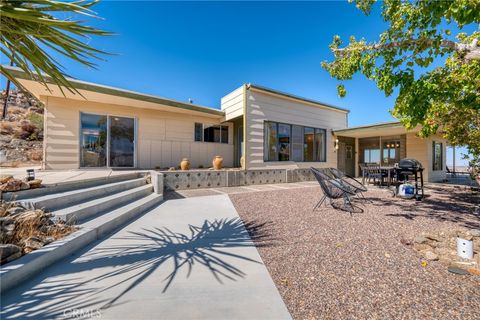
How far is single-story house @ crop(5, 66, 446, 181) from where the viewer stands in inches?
277

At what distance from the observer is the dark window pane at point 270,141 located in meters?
9.16

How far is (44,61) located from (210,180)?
19.6ft

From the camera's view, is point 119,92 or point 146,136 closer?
point 119,92

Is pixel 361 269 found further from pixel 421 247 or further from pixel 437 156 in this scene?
pixel 437 156

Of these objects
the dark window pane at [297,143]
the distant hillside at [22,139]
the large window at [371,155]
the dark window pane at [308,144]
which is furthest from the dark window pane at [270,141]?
the distant hillside at [22,139]

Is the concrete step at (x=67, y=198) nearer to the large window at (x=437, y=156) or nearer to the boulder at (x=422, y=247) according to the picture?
the boulder at (x=422, y=247)

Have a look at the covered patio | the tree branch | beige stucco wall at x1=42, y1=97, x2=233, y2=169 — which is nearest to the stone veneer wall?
beige stucco wall at x1=42, y1=97, x2=233, y2=169

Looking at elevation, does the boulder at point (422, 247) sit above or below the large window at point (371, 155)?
below

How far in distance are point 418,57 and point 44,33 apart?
525 cm

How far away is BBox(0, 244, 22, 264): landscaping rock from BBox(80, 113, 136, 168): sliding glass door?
6.68 meters

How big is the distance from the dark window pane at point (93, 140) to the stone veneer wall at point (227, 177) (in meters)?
3.25

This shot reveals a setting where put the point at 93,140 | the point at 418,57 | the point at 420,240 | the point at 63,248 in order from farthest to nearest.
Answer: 1. the point at 93,140
2. the point at 418,57
3. the point at 420,240
4. the point at 63,248

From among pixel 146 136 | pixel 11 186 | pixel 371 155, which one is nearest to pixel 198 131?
pixel 146 136

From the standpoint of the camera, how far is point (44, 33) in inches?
72.0
